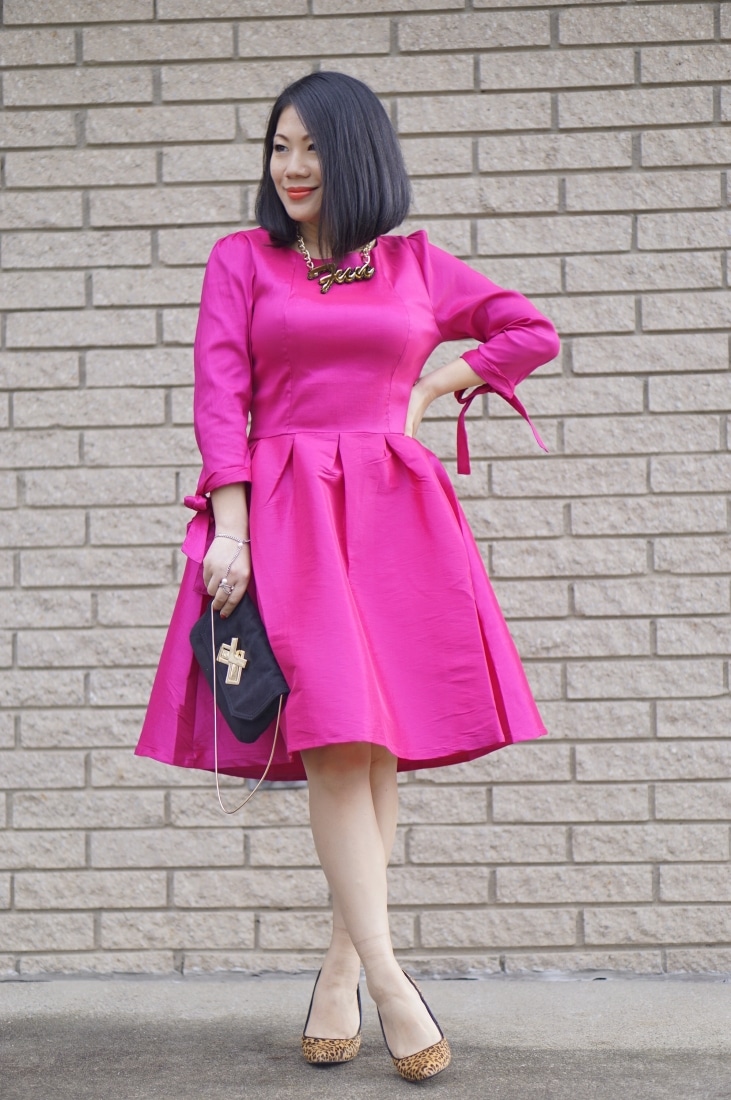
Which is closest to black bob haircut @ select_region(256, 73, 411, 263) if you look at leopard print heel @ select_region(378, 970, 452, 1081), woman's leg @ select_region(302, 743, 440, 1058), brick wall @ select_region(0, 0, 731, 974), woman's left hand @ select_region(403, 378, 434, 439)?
woman's left hand @ select_region(403, 378, 434, 439)

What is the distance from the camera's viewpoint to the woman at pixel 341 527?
6.95 feet

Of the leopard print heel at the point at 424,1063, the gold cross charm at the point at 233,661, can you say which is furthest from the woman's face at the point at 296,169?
the leopard print heel at the point at 424,1063

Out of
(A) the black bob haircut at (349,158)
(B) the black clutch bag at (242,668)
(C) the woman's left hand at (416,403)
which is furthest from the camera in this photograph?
(C) the woman's left hand at (416,403)

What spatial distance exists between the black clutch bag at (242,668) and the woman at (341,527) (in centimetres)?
3

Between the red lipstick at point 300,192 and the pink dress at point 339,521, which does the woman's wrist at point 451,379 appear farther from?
the red lipstick at point 300,192

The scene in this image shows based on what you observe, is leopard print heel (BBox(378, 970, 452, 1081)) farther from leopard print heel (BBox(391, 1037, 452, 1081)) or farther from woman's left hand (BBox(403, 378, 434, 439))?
woman's left hand (BBox(403, 378, 434, 439))

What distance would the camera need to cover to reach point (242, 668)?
210cm

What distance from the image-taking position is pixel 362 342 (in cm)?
221

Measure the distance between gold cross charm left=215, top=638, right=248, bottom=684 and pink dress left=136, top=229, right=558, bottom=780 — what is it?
0.06 metres

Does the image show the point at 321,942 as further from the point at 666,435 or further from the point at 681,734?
the point at 666,435

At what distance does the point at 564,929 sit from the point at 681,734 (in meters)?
0.58

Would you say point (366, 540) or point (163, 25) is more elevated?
point (163, 25)

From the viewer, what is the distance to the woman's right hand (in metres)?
2.14

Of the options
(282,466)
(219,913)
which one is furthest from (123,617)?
(282,466)
